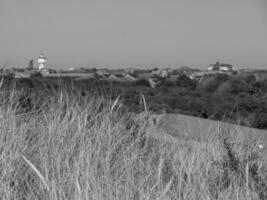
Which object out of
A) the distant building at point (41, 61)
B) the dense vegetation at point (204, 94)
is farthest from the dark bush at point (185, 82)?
the distant building at point (41, 61)

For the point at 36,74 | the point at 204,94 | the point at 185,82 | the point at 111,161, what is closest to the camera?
the point at 111,161

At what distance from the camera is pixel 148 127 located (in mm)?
4301

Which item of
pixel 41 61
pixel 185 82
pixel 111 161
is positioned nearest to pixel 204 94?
pixel 185 82

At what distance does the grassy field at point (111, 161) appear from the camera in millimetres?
2273

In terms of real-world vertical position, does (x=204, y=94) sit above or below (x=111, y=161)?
below

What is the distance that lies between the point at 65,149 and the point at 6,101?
161cm

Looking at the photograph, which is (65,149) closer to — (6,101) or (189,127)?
(6,101)

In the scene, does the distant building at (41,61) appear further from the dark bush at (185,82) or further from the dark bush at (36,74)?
the dark bush at (185,82)

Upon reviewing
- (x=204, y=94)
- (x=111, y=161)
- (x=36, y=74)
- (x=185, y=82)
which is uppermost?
(x=36, y=74)

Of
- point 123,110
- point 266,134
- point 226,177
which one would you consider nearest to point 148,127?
point 123,110

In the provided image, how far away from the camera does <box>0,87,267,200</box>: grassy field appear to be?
227cm

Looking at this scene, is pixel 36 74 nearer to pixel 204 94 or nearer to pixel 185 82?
pixel 204 94

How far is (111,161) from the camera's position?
116 inches

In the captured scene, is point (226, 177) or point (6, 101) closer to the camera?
point (226, 177)
